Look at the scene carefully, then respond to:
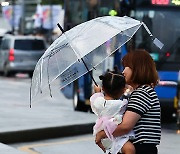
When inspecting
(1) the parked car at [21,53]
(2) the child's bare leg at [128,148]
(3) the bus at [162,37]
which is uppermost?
(2) the child's bare leg at [128,148]

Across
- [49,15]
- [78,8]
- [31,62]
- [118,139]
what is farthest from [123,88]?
[49,15]

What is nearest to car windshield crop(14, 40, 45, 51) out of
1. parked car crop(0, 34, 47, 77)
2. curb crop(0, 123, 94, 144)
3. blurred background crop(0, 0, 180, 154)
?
parked car crop(0, 34, 47, 77)

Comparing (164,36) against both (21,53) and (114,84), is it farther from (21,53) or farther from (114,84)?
(21,53)

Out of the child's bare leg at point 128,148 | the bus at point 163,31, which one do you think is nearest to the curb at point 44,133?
the bus at point 163,31

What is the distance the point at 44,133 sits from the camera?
9758 millimetres

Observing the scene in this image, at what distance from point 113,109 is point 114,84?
169 millimetres

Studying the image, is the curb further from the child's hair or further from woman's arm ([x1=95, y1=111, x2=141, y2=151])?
woman's arm ([x1=95, y1=111, x2=141, y2=151])

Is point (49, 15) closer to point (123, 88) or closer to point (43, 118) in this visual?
point (43, 118)

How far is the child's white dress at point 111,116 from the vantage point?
3.88 metres

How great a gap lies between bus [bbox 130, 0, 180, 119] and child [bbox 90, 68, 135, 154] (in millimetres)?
8032

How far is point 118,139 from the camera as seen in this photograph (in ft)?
12.8

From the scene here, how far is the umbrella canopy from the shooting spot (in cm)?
455

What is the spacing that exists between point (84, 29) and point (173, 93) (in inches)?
286

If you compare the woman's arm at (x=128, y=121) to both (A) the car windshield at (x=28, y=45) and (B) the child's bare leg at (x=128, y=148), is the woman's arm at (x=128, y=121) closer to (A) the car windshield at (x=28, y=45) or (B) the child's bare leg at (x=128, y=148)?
(B) the child's bare leg at (x=128, y=148)
